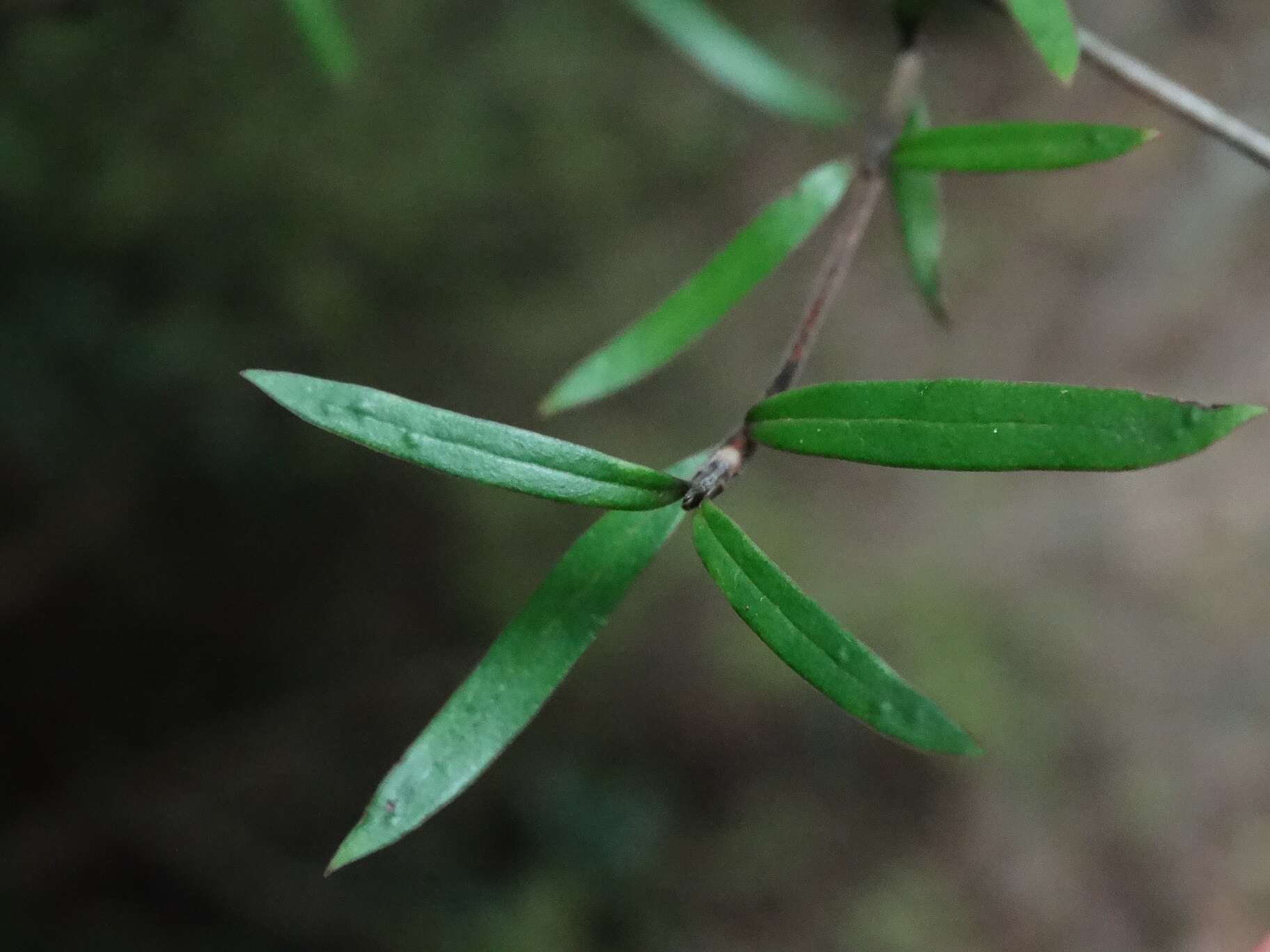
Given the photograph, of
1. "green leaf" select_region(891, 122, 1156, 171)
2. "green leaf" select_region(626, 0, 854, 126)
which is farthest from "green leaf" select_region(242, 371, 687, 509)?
"green leaf" select_region(626, 0, 854, 126)

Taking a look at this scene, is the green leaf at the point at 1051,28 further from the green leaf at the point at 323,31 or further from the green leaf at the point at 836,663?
the green leaf at the point at 323,31

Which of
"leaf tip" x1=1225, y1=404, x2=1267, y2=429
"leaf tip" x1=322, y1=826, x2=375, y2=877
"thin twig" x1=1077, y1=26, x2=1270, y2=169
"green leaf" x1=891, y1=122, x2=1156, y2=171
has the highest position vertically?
"thin twig" x1=1077, y1=26, x2=1270, y2=169

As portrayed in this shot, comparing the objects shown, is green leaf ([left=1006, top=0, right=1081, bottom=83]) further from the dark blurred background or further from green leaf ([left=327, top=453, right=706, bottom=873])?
the dark blurred background

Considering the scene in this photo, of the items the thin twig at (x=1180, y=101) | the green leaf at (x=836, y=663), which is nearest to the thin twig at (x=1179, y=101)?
the thin twig at (x=1180, y=101)

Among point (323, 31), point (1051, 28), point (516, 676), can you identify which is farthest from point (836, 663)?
point (323, 31)

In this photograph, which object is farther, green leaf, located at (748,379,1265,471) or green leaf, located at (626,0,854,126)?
green leaf, located at (626,0,854,126)

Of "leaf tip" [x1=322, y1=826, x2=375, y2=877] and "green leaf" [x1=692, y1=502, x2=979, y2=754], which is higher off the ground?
"green leaf" [x1=692, y1=502, x2=979, y2=754]
